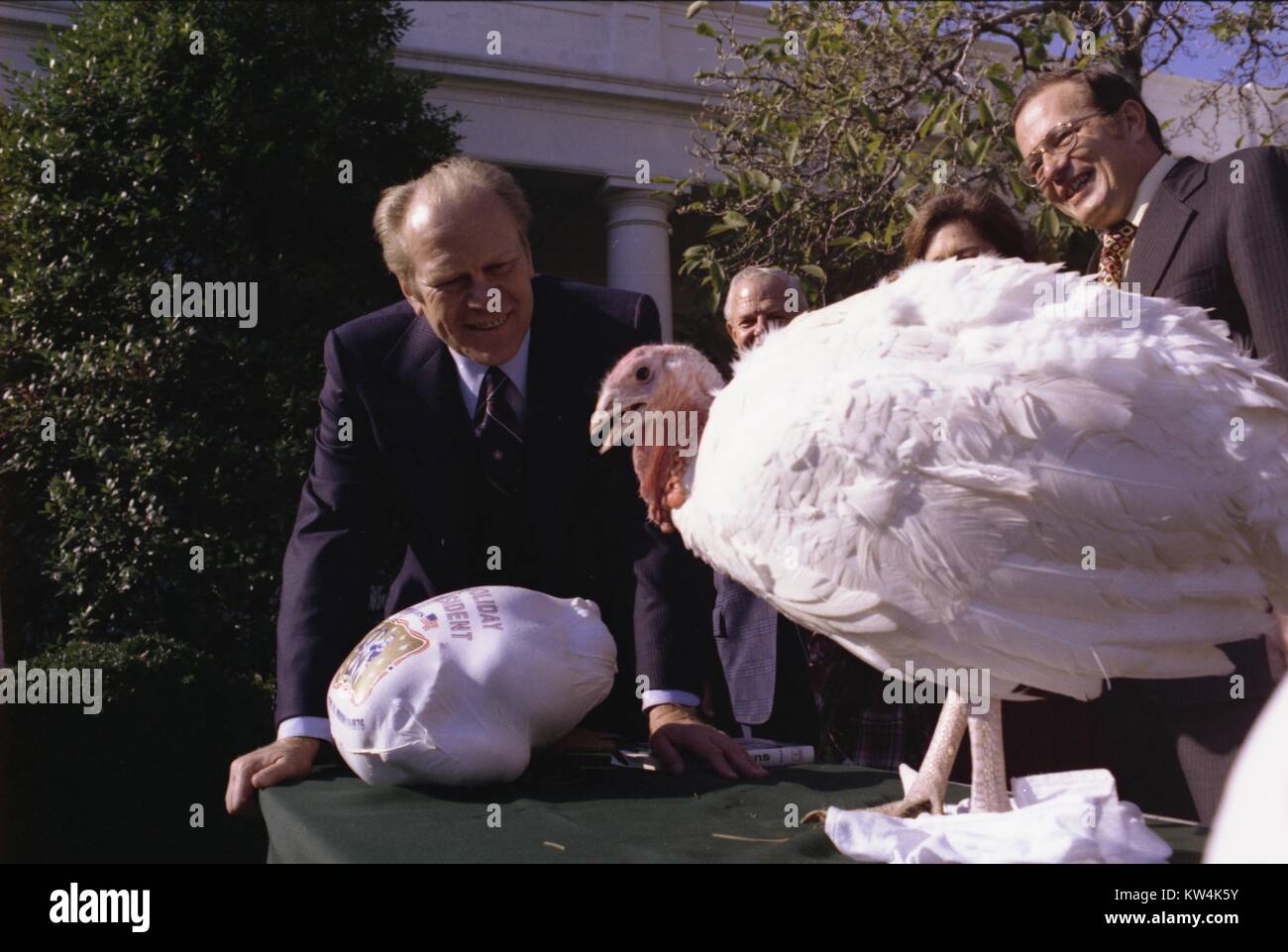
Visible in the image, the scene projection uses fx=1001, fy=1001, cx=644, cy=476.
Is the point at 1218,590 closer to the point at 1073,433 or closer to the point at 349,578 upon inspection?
the point at 1073,433

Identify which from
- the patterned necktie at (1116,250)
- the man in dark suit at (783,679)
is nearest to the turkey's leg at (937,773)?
the man in dark suit at (783,679)

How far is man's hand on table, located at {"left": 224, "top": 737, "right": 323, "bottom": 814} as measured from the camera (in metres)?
2.42

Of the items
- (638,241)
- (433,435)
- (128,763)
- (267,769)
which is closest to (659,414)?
(433,435)

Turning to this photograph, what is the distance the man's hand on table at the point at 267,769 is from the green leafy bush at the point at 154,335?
11.3 ft

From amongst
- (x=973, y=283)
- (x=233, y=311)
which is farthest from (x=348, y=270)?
(x=973, y=283)

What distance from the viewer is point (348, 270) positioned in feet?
21.0

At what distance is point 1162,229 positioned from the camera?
8.27 ft

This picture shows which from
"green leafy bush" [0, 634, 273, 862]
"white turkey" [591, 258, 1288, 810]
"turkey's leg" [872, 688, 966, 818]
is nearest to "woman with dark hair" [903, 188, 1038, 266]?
"white turkey" [591, 258, 1288, 810]

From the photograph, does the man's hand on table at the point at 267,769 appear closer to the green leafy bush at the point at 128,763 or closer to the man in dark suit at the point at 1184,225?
the man in dark suit at the point at 1184,225

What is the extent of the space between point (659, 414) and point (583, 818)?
36.4 inches

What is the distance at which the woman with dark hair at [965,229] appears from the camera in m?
3.25

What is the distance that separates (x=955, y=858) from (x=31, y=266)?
613 cm
